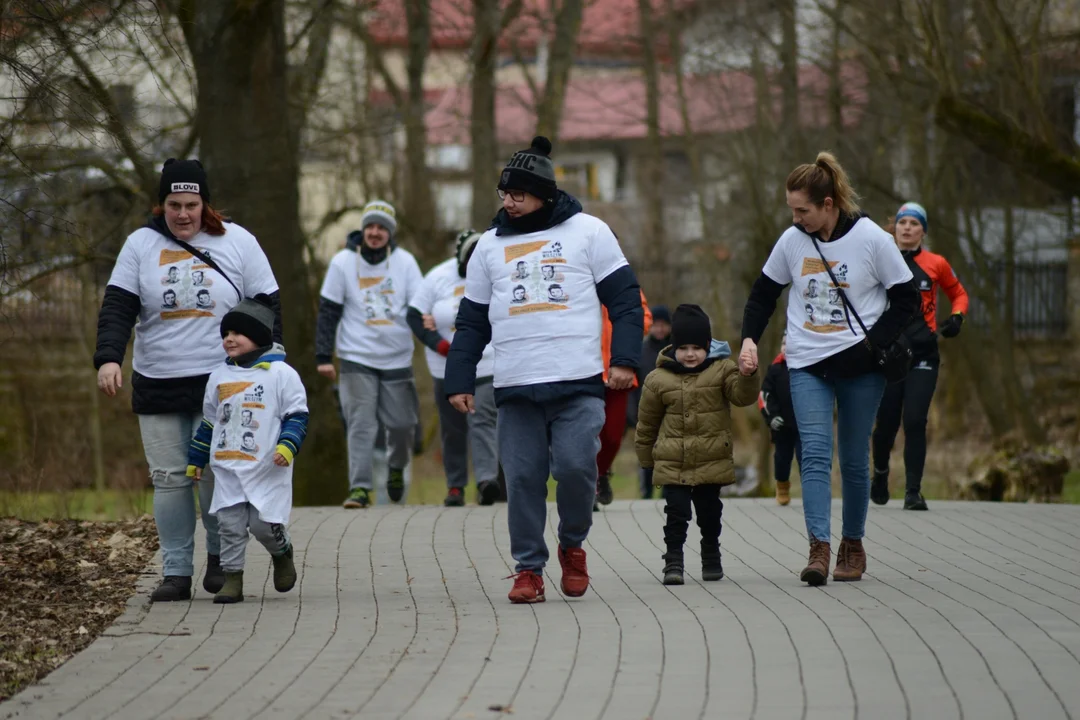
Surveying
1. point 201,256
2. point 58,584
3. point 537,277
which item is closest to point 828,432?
point 537,277

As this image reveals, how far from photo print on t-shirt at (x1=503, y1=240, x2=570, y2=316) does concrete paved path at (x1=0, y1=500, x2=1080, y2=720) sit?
1395mm

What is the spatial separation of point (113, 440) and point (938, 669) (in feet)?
64.3

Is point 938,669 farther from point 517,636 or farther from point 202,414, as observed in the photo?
point 202,414

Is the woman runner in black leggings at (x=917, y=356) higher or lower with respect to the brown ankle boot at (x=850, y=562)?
higher

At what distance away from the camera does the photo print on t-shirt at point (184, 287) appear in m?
8.20

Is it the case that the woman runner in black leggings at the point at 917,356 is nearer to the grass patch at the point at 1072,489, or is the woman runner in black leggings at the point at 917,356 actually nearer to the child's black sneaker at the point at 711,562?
the child's black sneaker at the point at 711,562

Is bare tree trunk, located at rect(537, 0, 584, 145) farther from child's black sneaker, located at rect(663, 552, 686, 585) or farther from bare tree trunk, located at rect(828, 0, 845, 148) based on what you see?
child's black sneaker, located at rect(663, 552, 686, 585)

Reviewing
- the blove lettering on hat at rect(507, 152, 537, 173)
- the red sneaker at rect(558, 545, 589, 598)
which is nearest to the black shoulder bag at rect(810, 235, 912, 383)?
the blove lettering on hat at rect(507, 152, 537, 173)

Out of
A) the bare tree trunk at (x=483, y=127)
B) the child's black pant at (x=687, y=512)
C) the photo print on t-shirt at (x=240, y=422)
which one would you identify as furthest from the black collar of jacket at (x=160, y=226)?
the bare tree trunk at (x=483, y=127)

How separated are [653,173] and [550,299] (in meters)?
30.0

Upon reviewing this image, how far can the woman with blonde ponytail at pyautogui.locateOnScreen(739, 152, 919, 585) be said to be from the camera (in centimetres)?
836

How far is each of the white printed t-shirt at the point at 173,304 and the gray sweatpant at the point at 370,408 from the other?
14.9 ft

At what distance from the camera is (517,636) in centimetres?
711

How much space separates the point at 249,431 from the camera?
7918 mm
